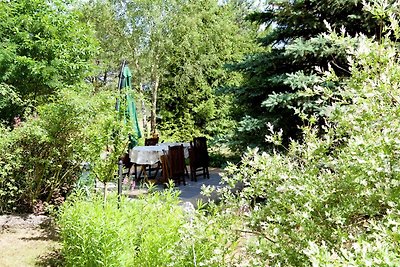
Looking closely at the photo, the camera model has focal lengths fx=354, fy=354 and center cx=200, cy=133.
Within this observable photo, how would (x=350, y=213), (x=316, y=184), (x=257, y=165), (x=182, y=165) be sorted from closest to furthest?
(x=350, y=213)
(x=316, y=184)
(x=257, y=165)
(x=182, y=165)

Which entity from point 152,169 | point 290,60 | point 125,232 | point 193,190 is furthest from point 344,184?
point 152,169

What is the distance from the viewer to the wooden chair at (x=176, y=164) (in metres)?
6.48

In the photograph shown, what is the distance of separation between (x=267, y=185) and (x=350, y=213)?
1.47 feet

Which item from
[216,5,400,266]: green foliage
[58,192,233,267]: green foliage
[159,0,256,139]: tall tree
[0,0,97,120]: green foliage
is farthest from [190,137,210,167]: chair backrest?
[216,5,400,266]: green foliage

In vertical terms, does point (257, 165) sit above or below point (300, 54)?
below

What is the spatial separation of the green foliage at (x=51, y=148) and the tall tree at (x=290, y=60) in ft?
7.74

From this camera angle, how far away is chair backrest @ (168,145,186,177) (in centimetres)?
648

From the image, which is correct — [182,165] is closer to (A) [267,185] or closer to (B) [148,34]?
(A) [267,185]

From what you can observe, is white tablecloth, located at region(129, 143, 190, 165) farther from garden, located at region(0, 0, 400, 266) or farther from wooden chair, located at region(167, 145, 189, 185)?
garden, located at region(0, 0, 400, 266)

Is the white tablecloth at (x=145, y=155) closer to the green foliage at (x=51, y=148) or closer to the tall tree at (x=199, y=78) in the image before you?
the green foliage at (x=51, y=148)

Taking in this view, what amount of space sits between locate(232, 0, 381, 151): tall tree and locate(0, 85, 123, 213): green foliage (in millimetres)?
2360

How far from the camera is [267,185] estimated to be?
1874mm

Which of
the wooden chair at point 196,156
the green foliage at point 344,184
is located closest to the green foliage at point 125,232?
the green foliage at point 344,184

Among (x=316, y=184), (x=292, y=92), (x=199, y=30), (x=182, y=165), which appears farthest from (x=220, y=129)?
(x=316, y=184)
